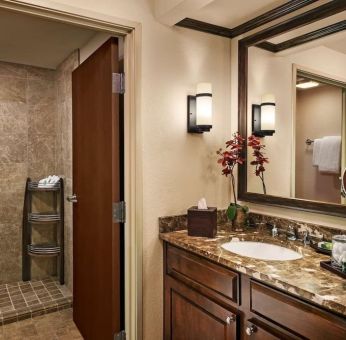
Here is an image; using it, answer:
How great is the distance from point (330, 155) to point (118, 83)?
123 centimetres

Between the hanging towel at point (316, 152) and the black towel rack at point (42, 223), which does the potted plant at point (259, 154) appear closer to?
the hanging towel at point (316, 152)

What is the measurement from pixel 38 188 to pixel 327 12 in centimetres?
283

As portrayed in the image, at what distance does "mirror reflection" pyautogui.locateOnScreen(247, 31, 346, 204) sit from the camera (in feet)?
5.36

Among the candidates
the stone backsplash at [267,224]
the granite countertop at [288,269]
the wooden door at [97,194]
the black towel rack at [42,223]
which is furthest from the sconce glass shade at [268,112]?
the black towel rack at [42,223]

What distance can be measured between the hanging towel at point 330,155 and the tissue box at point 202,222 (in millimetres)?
625

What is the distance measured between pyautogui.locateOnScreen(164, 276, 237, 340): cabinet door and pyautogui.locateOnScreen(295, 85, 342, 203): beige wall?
0.76m

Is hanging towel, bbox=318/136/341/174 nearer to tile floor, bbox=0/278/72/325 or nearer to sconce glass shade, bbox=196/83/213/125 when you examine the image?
sconce glass shade, bbox=196/83/213/125

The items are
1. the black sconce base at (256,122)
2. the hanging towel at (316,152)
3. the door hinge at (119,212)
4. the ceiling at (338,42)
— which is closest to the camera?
the ceiling at (338,42)

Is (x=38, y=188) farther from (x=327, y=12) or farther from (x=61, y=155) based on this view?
(x=327, y=12)

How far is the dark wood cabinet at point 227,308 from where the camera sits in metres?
1.13

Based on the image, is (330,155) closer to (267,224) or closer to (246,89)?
(267,224)

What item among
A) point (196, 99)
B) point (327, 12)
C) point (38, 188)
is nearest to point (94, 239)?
point (196, 99)

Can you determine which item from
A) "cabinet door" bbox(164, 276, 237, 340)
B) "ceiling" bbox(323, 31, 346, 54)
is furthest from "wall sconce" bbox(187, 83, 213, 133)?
"cabinet door" bbox(164, 276, 237, 340)

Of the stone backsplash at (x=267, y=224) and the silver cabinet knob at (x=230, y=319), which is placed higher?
the stone backsplash at (x=267, y=224)
